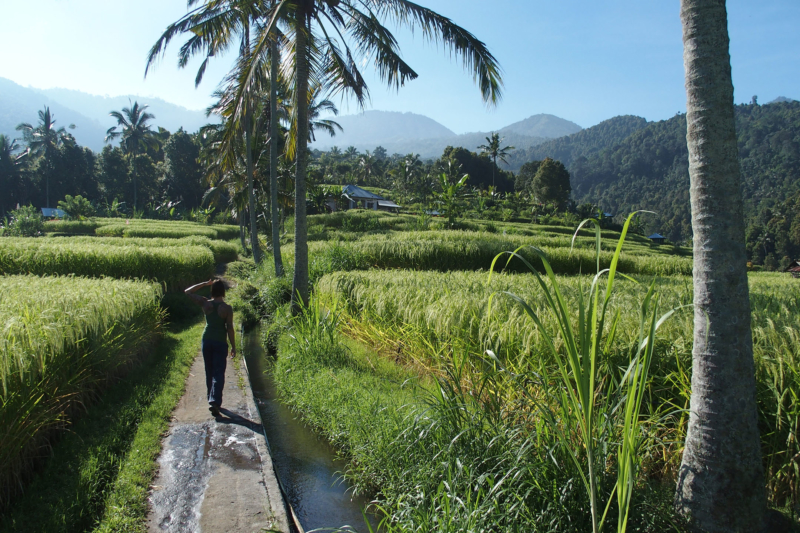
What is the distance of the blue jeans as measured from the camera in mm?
5508

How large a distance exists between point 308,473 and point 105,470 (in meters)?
1.85

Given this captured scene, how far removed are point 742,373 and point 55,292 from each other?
839 cm

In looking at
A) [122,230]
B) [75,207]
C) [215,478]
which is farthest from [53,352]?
[75,207]

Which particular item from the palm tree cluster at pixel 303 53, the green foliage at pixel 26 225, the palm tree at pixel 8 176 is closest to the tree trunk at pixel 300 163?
the palm tree cluster at pixel 303 53

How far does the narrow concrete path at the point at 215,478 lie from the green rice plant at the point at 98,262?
26.7 feet

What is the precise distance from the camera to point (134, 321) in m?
7.34

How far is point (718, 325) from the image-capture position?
244 cm

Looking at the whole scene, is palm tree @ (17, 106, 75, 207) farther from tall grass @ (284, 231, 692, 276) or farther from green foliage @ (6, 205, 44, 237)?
tall grass @ (284, 231, 692, 276)

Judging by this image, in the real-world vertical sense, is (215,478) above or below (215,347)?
below

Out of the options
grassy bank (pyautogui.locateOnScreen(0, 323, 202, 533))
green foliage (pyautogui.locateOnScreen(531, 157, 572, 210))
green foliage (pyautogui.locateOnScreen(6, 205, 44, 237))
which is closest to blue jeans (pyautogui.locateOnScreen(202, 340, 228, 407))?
grassy bank (pyautogui.locateOnScreen(0, 323, 202, 533))

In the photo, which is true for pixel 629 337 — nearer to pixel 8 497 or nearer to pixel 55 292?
pixel 8 497

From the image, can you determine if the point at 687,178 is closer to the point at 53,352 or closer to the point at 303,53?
the point at 303,53

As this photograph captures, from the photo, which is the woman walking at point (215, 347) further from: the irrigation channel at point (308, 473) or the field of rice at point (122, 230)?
the field of rice at point (122, 230)

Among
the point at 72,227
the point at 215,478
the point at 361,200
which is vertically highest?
the point at 361,200
